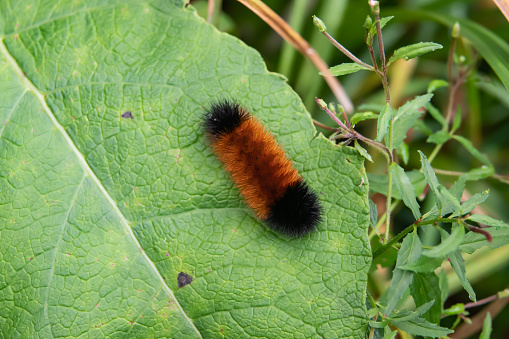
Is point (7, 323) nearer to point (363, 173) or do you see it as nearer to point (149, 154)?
→ point (149, 154)

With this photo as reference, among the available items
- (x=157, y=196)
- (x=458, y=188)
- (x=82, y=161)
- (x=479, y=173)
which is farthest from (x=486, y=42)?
(x=82, y=161)

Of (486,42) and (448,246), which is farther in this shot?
(486,42)

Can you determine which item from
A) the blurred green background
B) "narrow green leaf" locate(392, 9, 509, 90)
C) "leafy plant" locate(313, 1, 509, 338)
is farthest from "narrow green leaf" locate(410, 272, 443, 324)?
the blurred green background

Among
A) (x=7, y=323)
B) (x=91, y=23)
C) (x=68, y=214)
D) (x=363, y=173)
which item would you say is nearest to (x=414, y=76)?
(x=363, y=173)

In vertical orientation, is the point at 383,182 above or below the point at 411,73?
below

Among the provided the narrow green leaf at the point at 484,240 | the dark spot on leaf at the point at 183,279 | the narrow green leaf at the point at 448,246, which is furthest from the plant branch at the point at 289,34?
the dark spot on leaf at the point at 183,279

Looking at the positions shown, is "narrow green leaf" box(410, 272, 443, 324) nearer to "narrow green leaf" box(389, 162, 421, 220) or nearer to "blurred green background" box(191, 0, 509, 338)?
"narrow green leaf" box(389, 162, 421, 220)

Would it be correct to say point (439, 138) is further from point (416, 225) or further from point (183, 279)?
point (183, 279)

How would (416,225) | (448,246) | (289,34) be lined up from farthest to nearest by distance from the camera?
(289,34)
(416,225)
(448,246)

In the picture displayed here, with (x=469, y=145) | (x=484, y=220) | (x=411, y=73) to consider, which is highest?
(x=411, y=73)
